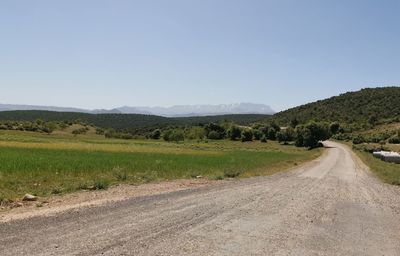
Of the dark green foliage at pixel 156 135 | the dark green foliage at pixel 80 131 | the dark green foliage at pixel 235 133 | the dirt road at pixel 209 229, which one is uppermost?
the dirt road at pixel 209 229

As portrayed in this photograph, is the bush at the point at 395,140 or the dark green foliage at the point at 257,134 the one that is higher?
the bush at the point at 395,140

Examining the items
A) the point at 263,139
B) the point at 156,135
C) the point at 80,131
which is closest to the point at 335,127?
the point at 263,139

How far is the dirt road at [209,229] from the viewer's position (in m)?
10.9

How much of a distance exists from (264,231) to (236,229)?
0.83 metres

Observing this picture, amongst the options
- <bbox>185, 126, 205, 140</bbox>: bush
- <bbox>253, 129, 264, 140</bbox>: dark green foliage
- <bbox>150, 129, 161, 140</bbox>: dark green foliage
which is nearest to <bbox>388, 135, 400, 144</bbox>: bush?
<bbox>253, 129, 264, 140</bbox>: dark green foliage

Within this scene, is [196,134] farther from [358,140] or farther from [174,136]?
[358,140]

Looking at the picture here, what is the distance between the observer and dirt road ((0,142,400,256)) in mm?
10914

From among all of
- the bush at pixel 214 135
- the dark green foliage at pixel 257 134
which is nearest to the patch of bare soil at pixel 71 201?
the dark green foliage at pixel 257 134

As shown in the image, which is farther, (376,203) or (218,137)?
(218,137)

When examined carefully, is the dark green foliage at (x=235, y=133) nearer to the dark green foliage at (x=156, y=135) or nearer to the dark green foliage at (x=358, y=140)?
the dark green foliage at (x=358, y=140)

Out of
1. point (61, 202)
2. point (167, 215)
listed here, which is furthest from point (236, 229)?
point (61, 202)

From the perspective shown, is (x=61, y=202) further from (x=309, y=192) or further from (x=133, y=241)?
(x=309, y=192)

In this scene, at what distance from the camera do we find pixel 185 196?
20891mm

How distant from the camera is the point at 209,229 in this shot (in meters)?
13.5
